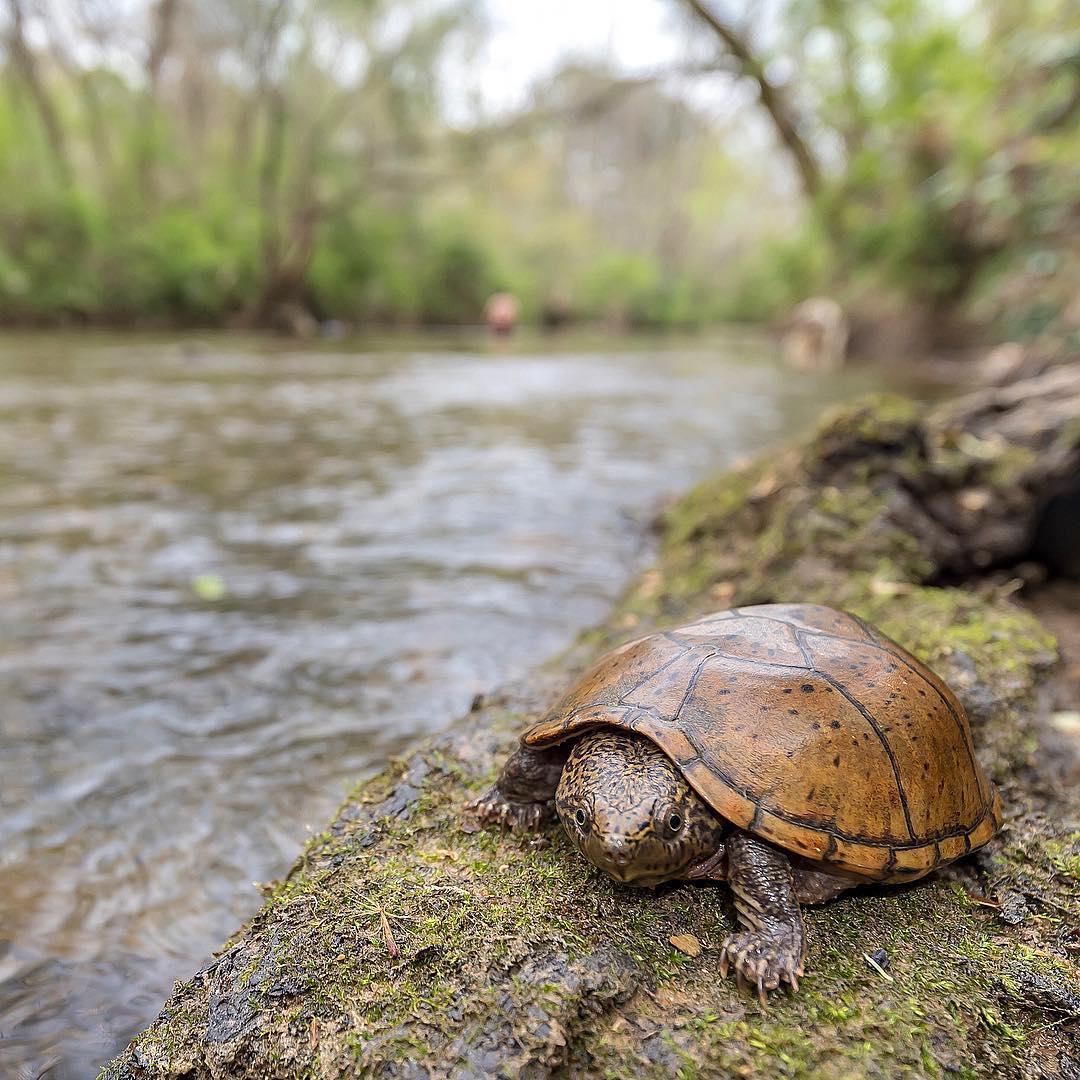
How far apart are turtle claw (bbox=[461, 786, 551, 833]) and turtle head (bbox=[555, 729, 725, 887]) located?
28 cm

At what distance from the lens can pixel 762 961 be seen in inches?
63.7

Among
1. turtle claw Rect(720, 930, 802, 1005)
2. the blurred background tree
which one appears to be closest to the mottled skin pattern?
turtle claw Rect(720, 930, 802, 1005)

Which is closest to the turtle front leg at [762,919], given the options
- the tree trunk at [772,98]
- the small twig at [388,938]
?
the small twig at [388,938]

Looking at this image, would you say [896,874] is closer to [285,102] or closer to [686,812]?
[686,812]

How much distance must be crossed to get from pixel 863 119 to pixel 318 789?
2330cm

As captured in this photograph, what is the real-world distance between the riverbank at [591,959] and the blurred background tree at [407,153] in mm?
11002

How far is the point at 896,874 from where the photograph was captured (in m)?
1.77

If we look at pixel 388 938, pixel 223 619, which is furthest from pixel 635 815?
pixel 223 619

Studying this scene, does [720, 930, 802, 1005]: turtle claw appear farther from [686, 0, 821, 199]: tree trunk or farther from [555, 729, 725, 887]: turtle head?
[686, 0, 821, 199]: tree trunk

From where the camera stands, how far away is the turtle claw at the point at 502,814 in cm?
209

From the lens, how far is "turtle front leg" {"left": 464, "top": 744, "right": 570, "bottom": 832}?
2.09m

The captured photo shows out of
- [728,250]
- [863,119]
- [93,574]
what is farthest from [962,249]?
[728,250]

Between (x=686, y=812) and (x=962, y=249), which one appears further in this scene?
(x=962, y=249)

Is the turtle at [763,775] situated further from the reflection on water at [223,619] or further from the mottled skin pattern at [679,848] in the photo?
the reflection on water at [223,619]
